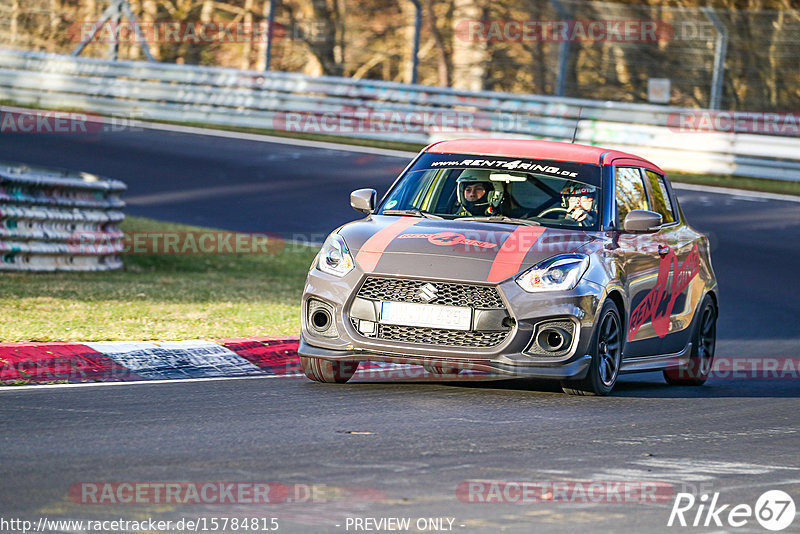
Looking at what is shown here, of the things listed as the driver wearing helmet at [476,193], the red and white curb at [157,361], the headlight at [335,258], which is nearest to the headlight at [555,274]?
the driver wearing helmet at [476,193]

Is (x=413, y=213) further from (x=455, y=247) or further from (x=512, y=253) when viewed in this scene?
(x=512, y=253)

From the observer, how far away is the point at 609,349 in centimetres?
885

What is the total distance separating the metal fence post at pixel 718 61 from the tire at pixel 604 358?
16713mm

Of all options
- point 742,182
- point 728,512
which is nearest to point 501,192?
point 728,512

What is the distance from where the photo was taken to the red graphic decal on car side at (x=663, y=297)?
9406 mm

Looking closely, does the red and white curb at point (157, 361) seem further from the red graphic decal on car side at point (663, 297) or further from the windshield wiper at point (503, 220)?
the red graphic decal on car side at point (663, 297)

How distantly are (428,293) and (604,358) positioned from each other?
50.6 inches

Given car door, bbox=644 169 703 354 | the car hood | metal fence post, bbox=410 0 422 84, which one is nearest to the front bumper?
the car hood

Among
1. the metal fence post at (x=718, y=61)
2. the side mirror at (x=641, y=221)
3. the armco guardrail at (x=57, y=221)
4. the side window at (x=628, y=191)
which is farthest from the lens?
the metal fence post at (x=718, y=61)

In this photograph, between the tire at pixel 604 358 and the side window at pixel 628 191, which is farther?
the side window at pixel 628 191

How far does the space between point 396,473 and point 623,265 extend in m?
3.42

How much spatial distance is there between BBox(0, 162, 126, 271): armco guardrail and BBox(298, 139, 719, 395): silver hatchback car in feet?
17.7

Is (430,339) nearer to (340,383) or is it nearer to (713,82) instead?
(340,383)

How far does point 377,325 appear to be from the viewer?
27.7ft
